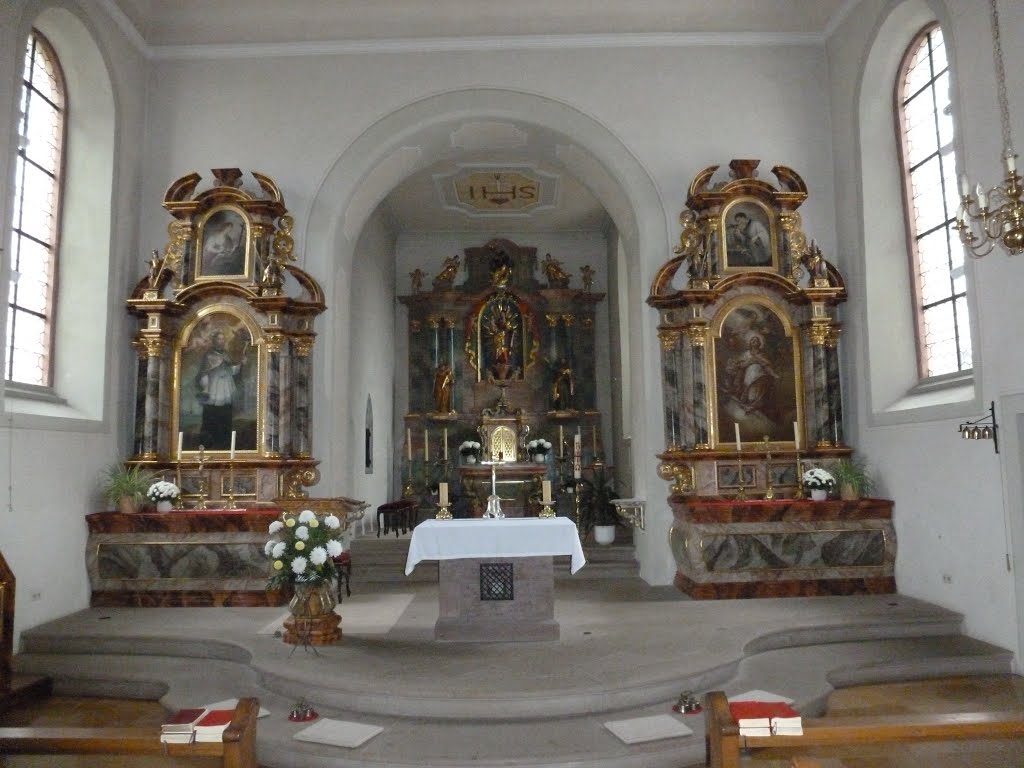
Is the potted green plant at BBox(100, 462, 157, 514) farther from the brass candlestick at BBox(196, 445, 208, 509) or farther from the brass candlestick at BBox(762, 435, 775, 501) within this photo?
the brass candlestick at BBox(762, 435, 775, 501)

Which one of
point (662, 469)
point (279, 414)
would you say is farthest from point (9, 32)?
point (662, 469)

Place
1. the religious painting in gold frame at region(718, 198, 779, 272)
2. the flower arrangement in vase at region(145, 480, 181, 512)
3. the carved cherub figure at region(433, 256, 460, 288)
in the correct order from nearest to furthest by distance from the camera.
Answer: the flower arrangement in vase at region(145, 480, 181, 512)
the religious painting in gold frame at region(718, 198, 779, 272)
the carved cherub figure at region(433, 256, 460, 288)

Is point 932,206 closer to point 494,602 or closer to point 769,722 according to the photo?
point 494,602

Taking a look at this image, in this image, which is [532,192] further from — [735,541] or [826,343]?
[735,541]

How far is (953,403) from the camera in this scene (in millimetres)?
7363

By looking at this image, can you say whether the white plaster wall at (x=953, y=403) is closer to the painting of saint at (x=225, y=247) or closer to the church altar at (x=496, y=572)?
the church altar at (x=496, y=572)

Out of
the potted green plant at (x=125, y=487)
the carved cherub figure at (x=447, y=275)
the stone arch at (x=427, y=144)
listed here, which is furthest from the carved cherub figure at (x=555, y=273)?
the potted green plant at (x=125, y=487)

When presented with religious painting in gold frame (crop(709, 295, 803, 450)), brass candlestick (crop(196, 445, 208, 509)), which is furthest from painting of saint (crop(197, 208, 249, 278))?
religious painting in gold frame (crop(709, 295, 803, 450))

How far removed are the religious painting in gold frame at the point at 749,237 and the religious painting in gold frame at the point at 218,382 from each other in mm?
5780

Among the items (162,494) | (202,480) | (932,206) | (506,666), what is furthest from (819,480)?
(162,494)

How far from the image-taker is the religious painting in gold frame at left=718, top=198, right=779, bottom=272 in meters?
9.38

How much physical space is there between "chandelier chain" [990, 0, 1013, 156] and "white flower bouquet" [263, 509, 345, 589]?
6373 millimetres

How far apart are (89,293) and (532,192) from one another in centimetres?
835

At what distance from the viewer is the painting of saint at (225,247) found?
941 cm
